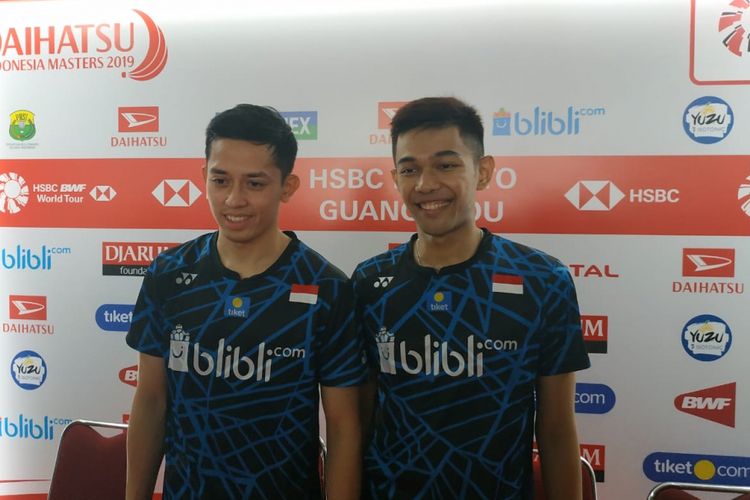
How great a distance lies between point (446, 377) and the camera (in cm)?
134

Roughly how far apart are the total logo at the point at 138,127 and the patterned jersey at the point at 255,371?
3.15ft

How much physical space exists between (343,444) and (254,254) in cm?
51

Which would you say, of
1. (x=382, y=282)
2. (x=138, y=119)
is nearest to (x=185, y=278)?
(x=382, y=282)

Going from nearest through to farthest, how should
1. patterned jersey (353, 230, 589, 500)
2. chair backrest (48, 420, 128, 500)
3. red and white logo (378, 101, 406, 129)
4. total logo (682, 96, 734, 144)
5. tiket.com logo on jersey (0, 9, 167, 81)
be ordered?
patterned jersey (353, 230, 589, 500) < chair backrest (48, 420, 128, 500) < total logo (682, 96, 734, 144) < red and white logo (378, 101, 406, 129) < tiket.com logo on jersey (0, 9, 167, 81)

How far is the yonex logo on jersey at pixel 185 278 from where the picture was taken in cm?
144

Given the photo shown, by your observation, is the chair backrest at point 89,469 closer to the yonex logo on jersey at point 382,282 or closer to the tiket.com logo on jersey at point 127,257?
the tiket.com logo on jersey at point 127,257

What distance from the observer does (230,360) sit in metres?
1.38

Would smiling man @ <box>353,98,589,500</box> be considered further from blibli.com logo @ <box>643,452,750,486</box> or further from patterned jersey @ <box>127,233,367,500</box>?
blibli.com logo @ <box>643,452,750,486</box>

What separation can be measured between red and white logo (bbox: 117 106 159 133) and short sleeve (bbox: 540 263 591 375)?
5.18ft

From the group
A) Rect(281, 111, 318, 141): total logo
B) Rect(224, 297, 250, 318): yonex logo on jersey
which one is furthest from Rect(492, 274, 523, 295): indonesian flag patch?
Rect(281, 111, 318, 141): total logo

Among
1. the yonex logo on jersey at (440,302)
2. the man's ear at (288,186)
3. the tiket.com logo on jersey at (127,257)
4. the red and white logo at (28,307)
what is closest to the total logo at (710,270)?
the yonex logo on jersey at (440,302)

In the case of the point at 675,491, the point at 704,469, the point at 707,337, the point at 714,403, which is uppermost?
the point at 707,337

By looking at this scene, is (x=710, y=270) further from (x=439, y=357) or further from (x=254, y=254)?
(x=254, y=254)

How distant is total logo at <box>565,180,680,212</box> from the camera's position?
6.30ft
